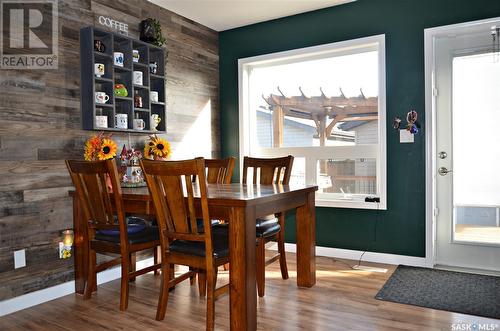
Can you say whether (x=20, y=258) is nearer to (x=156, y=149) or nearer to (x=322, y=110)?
(x=156, y=149)

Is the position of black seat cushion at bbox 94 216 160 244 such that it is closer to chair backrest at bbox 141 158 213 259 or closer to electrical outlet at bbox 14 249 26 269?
chair backrest at bbox 141 158 213 259

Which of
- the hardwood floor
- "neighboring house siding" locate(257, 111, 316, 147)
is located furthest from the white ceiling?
the hardwood floor

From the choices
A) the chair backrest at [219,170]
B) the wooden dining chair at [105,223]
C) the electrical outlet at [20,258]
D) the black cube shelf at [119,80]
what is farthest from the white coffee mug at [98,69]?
the electrical outlet at [20,258]

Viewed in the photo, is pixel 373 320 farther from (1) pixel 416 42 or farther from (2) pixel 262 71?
(2) pixel 262 71

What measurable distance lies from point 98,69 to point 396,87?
2.61m

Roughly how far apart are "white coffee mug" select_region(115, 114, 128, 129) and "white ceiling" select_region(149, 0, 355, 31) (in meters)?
1.28

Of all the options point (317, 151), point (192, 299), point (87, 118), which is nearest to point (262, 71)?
point (317, 151)

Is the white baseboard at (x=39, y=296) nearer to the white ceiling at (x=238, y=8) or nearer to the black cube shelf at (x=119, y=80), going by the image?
the black cube shelf at (x=119, y=80)

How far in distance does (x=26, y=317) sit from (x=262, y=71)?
3.30m

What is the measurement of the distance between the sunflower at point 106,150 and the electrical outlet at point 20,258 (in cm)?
85

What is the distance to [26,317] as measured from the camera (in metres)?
2.60

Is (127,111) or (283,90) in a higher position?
(283,90)

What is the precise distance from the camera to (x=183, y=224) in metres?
2.33

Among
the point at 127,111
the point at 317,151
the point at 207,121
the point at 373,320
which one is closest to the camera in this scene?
the point at 373,320
